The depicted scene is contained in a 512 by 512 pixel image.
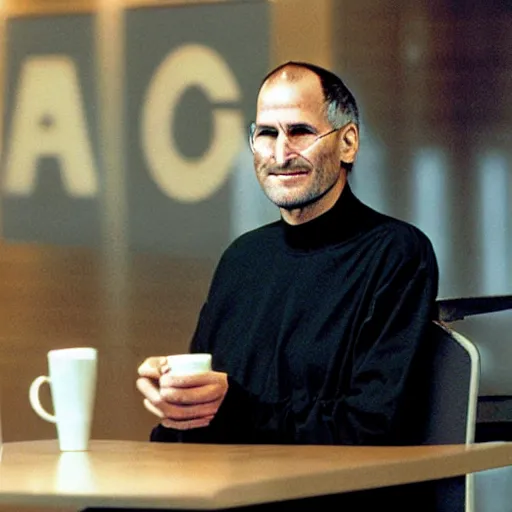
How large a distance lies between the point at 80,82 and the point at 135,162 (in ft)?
0.85

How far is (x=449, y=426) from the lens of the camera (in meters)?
1.71

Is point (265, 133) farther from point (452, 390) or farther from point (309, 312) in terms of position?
point (452, 390)

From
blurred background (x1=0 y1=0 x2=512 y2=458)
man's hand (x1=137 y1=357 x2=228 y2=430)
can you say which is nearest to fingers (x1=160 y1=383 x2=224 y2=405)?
man's hand (x1=137 y1=357 x2=228 y2=430)

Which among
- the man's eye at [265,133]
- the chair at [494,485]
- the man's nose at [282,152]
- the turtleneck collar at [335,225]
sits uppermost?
the man's eye at [265,133]

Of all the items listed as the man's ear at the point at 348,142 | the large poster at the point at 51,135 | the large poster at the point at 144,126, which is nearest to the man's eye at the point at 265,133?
the man's ear at the point at 348,142

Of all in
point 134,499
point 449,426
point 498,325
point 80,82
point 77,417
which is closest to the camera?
point 134,499

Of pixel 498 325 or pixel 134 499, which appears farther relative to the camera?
pixel 498 325

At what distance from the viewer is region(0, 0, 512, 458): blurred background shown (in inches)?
108

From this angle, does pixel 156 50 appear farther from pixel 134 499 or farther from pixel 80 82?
pixel 134 499

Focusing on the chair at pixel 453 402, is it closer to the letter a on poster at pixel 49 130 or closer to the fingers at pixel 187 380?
the fingers at pixel 187 380

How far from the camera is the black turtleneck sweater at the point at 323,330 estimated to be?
1778 millimetres

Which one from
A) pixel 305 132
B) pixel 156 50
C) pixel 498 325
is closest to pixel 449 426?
pixel 305 132

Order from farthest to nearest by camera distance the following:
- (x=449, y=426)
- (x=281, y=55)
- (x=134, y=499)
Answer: (x=281, y=55) → (x=449, y=426) → (x=134, y=499)

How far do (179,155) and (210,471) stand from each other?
1884mm
